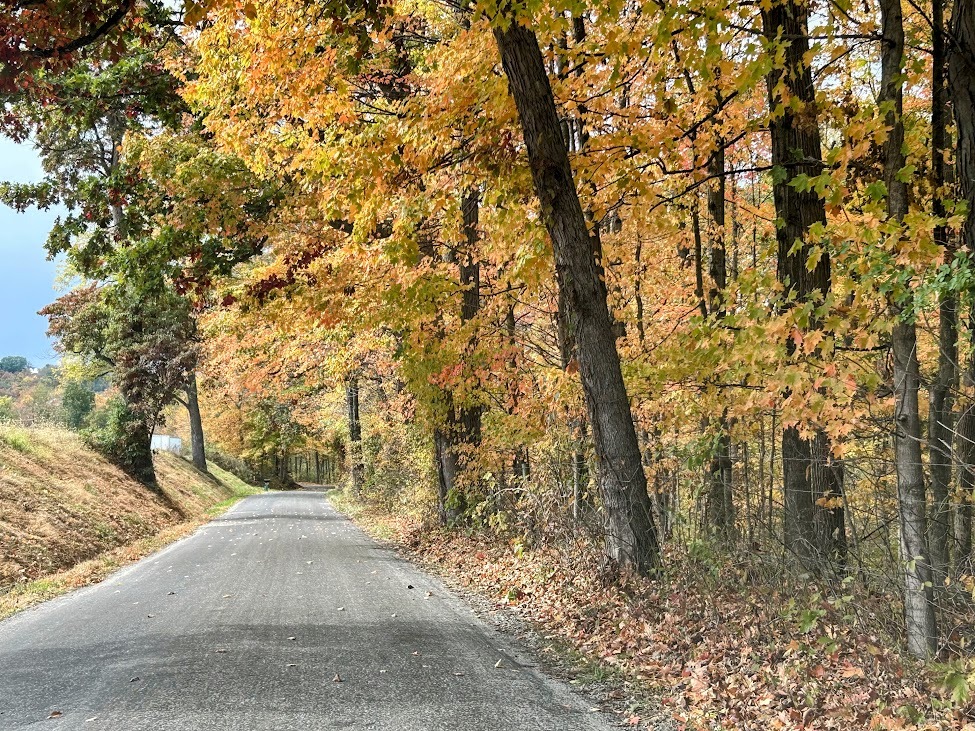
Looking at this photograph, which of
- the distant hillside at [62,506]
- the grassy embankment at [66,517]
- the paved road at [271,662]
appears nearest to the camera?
the paved road at [271,662]

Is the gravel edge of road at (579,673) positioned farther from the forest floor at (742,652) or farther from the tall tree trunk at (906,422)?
the tall tree trunk at (906,422)

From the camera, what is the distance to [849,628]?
16.5 feet

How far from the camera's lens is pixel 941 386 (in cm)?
507

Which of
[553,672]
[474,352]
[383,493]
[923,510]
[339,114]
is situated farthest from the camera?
[383,493]

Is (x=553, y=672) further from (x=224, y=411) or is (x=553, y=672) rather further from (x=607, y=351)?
(x=224, y=411)

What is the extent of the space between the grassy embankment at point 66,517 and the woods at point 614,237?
4789 mm

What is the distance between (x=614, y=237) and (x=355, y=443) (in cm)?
2006

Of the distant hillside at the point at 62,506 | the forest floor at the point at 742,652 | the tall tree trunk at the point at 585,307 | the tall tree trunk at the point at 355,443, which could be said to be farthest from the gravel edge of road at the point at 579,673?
the tall tree trunk at the point at 355,443

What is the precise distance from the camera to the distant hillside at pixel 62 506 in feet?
41.9

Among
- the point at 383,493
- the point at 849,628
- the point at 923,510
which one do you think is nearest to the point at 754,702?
the point at 849,628

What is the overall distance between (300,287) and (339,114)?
134 inches

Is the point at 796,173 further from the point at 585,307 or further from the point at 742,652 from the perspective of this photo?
the point at 742,652

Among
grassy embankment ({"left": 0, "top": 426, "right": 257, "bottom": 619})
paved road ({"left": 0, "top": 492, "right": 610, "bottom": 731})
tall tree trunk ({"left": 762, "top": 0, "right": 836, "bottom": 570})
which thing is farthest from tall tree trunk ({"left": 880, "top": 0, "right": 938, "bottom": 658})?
grassy embankment ({"left": 0, "top": 426, "right": 257, "bottom": 619})

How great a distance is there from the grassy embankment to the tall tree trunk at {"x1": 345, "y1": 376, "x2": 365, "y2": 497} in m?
6.43
